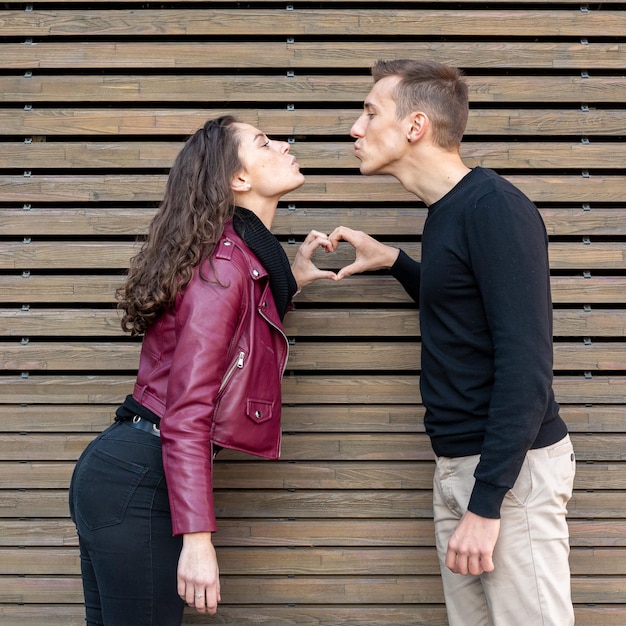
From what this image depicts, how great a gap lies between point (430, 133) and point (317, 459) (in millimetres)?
1540

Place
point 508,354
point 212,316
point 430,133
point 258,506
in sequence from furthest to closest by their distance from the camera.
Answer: point 258,506 < point 430,133 < point 212,316 < point 508,354

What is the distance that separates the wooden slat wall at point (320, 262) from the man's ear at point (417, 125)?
Result: 2.21 feet

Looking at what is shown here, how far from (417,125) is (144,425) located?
1.45 m

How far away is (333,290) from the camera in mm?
3311

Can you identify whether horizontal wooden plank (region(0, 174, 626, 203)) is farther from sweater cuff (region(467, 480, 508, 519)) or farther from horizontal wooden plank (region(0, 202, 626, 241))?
sweater cuff (region(467, 480, 508, 519))

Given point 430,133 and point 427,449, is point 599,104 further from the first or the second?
point 427,449

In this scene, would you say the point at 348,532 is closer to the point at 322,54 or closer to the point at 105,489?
the point at 105,489

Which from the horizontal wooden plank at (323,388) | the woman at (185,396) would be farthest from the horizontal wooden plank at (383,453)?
the woman at (185,396)

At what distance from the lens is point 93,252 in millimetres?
3330

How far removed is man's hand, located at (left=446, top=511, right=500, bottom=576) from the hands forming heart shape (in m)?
1.25

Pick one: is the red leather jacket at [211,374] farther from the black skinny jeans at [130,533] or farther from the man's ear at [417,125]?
the man's ear at [417,125]

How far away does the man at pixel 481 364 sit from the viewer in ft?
7.06

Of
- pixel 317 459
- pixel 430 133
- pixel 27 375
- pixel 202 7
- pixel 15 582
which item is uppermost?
pixel 202 7

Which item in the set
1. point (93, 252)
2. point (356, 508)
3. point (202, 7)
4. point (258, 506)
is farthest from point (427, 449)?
point (202, 7)
